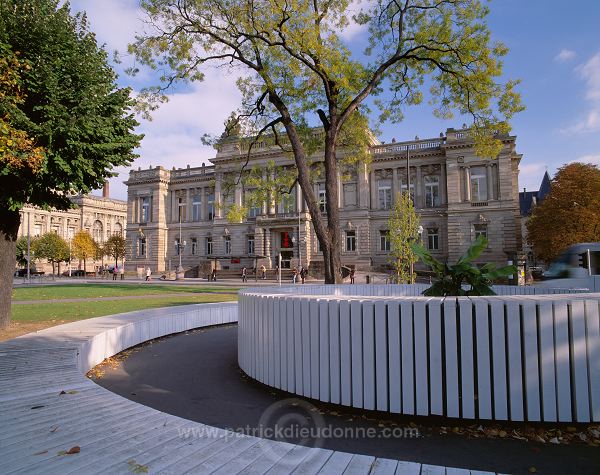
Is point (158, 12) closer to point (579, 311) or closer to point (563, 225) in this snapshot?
point (579, 311)

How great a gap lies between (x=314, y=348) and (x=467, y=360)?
5.91ft

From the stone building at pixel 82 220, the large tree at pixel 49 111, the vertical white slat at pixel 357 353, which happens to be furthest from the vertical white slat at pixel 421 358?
the stone building at pixel 82 220

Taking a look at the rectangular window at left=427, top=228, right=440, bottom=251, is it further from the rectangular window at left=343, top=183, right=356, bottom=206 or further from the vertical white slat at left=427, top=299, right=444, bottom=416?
the vertical white slat at left=427, top=299, right=444, bottom=416

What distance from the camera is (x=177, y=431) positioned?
11.5 feet

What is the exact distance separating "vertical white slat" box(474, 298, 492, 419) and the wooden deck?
176 centimetres

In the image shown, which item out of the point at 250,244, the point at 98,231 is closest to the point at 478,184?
the point at 250,244

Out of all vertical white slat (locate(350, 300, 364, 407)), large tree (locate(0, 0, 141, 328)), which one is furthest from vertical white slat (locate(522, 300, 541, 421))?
large tree (locate(0, 0, 141, 328))

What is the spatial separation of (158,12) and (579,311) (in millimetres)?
15781

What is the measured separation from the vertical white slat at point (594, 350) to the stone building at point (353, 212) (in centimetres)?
3875

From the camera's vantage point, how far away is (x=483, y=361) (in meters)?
4.41

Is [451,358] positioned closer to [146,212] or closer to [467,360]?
[467,360]

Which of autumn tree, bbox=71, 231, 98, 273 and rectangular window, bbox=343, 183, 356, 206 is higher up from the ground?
rectangular window, bbox=343, 183, 356, 206

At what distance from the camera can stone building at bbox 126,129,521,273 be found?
158 feet

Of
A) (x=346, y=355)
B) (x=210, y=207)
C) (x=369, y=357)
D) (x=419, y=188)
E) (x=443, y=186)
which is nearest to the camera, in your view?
(x=369, y=357)
